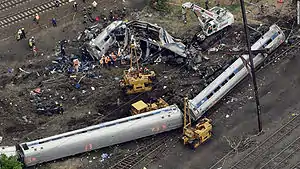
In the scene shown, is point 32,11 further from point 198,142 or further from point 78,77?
point 198,142

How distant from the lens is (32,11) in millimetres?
54750

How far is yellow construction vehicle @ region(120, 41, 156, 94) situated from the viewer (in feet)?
146

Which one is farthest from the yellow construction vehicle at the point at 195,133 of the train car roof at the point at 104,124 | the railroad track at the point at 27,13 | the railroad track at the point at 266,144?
the railroad track at the point at 27,13

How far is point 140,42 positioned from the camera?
4841 centimetres

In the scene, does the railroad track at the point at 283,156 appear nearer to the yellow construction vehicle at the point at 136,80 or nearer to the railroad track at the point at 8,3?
the yellow construction vehicle at the point at 136,80

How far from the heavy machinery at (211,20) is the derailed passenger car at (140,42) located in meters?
2.04

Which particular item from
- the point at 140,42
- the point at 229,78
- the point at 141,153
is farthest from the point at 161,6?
the point at 141,153

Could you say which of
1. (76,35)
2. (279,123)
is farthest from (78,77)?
(279,123)

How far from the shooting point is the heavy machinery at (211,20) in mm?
49219

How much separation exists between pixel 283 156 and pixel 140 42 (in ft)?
46.4

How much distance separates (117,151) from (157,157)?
2.46 metres

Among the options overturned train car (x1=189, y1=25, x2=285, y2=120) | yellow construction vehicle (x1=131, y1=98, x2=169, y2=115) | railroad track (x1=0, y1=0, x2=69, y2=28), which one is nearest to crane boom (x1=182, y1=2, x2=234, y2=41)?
overturned train car (x1=189, y1=25, x2=285, y2=120)

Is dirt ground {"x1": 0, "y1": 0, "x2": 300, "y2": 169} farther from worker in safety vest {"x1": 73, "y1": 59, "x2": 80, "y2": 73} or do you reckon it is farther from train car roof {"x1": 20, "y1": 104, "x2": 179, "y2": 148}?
train car roof {"x1": 20, "y1": 104, "x2": 179, "y2": 148}

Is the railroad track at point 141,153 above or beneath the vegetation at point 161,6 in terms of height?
beneath
